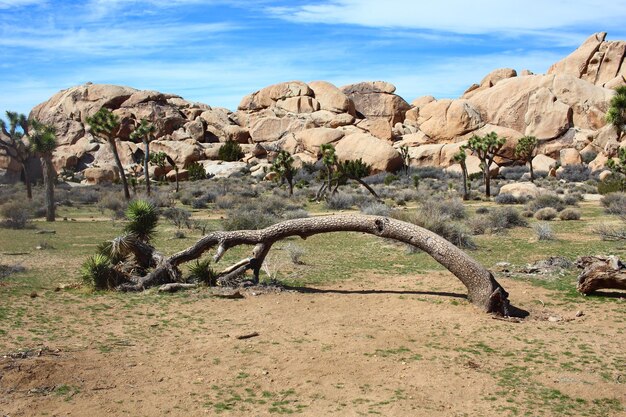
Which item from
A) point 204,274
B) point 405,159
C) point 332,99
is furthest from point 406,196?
point 332,99

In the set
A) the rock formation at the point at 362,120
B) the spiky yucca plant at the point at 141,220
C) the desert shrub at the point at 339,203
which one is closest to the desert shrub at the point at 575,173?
the rock formation at the point at 362,120

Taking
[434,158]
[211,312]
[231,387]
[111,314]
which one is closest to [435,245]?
[211,312]

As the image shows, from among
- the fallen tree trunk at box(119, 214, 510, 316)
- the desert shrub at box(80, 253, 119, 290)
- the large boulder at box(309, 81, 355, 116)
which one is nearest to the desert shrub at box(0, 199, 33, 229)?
the desert shrub at box(80, 253, 119, 290)

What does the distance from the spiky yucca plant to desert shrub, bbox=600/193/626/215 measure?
19.0 m

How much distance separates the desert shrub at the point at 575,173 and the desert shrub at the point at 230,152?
109ft

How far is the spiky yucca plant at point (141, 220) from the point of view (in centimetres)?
1362

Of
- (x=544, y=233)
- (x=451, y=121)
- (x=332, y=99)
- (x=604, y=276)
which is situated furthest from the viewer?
(x=332, y=99)

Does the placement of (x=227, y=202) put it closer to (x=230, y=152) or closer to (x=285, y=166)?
(x=285, y=166)

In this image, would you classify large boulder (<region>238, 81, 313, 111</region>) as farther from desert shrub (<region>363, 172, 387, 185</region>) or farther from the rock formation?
desert shrub (<region>363, 172, 387, 185</region>)

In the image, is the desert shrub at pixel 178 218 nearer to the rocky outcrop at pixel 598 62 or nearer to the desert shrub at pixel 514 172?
the desert shrub at pixel 514 172

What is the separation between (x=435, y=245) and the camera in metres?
10.9

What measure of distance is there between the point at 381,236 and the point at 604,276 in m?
4.01

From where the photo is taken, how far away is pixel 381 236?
1133cm

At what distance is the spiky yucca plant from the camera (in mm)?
13625
